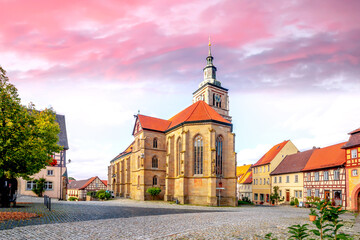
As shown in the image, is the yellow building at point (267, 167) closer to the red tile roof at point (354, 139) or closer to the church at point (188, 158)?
the church at point (188, 158)

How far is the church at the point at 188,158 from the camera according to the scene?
35.7m

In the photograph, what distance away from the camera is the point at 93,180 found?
72.6 meters

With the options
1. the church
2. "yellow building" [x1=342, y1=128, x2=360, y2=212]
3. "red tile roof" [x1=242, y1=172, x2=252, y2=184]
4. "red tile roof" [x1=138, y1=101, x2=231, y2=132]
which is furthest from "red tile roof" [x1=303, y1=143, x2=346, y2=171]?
"red tile roof" [x1=242, y1=172, x2=252, y2=184]

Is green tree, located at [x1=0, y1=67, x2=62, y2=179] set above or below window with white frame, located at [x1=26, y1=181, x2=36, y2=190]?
above

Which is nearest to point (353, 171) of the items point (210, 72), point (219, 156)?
point (219, 156)

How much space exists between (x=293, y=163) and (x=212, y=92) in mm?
25609

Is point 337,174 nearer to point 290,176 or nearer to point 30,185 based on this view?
point 290,176

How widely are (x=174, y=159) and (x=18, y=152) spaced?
24866 mm

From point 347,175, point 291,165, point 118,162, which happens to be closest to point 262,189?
point 291,165

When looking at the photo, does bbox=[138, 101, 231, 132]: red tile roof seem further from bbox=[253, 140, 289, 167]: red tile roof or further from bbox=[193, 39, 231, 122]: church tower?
bbox=[193, 39, 231, 122]: church tower

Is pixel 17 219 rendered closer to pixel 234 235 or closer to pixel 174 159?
pixel 234 235

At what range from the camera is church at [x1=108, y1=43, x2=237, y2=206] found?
35656 mm

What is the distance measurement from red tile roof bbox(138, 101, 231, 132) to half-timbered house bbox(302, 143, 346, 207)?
560 inches

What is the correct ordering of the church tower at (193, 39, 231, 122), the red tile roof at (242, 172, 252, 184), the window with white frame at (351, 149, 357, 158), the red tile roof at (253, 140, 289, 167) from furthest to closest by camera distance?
the church tower at (193, 39, 231, 122), the red tile roof at (242, 172, 252, 184), the red tile roof at (253, 140, 289, 167), the window with white frame at (351, 149, 357, 158)
